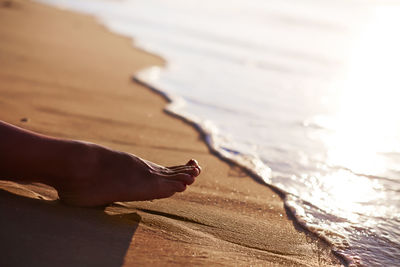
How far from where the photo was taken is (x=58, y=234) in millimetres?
1680

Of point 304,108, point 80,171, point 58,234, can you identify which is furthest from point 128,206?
point 304,108

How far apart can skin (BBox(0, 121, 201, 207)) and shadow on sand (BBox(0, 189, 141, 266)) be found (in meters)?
0.08

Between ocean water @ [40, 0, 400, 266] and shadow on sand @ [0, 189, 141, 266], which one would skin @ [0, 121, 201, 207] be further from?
ocean water @ [40, 0, 400, 266]

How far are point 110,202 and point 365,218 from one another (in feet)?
4.07

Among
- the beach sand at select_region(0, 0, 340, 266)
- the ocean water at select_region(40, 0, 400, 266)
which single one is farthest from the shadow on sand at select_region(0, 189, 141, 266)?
the ocean water at select_region(40, 0, 400, 266)

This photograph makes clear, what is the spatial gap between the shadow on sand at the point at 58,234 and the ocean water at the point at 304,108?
36.0 inches

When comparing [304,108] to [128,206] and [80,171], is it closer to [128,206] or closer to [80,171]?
[128,206]

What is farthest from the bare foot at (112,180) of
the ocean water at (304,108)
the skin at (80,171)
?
the ocean water at (304,108)

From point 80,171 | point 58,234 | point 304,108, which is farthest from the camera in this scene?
→ point 304,108

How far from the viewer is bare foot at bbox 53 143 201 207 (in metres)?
1.90

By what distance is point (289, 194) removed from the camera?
252 centimetres

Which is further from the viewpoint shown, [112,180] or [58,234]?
[112,180]

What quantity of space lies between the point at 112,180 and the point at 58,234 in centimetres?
36

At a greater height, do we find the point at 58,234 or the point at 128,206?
the point at 128,206
